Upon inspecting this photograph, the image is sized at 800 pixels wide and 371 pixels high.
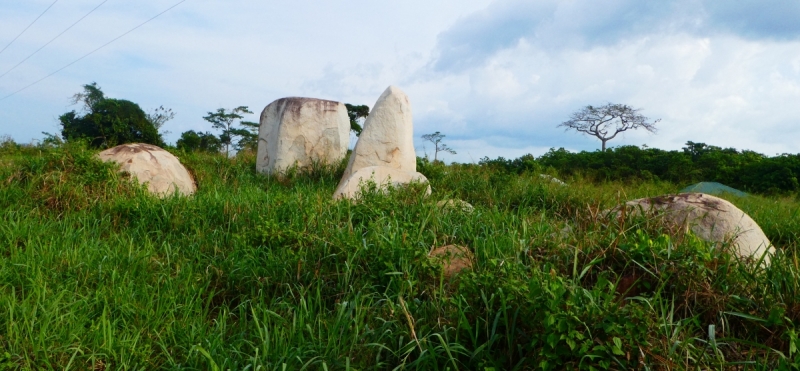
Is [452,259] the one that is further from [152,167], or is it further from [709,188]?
[709,188]

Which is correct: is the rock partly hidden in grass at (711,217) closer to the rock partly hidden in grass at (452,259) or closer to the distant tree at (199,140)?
the rock partly hidden in grass at (452,259)

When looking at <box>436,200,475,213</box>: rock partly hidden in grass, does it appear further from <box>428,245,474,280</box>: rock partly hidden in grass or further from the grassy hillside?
<box>428,245,474,280</box>: rock partly hidden in grass

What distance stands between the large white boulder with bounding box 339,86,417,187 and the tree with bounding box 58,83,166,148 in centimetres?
688

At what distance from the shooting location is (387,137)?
369 inches

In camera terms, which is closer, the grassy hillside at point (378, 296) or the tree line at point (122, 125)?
the grassy hillside at point (378, 296)

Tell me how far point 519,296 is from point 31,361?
8.65 feet

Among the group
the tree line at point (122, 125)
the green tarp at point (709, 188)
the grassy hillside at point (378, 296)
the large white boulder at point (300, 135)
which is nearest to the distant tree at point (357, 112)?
the tree line at point (122, 125)

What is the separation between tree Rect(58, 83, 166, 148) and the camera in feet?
47.6

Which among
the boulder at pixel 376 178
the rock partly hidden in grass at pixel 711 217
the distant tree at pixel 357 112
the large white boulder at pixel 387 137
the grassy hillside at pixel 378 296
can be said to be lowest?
the grassy hillside at pixel 378 296

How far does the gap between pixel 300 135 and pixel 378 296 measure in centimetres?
654

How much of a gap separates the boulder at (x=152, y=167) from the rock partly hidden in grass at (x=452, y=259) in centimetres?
453

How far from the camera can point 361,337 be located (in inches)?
136

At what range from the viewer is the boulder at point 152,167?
26.5 feet

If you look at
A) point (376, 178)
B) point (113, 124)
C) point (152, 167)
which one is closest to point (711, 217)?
point (376, 178)
